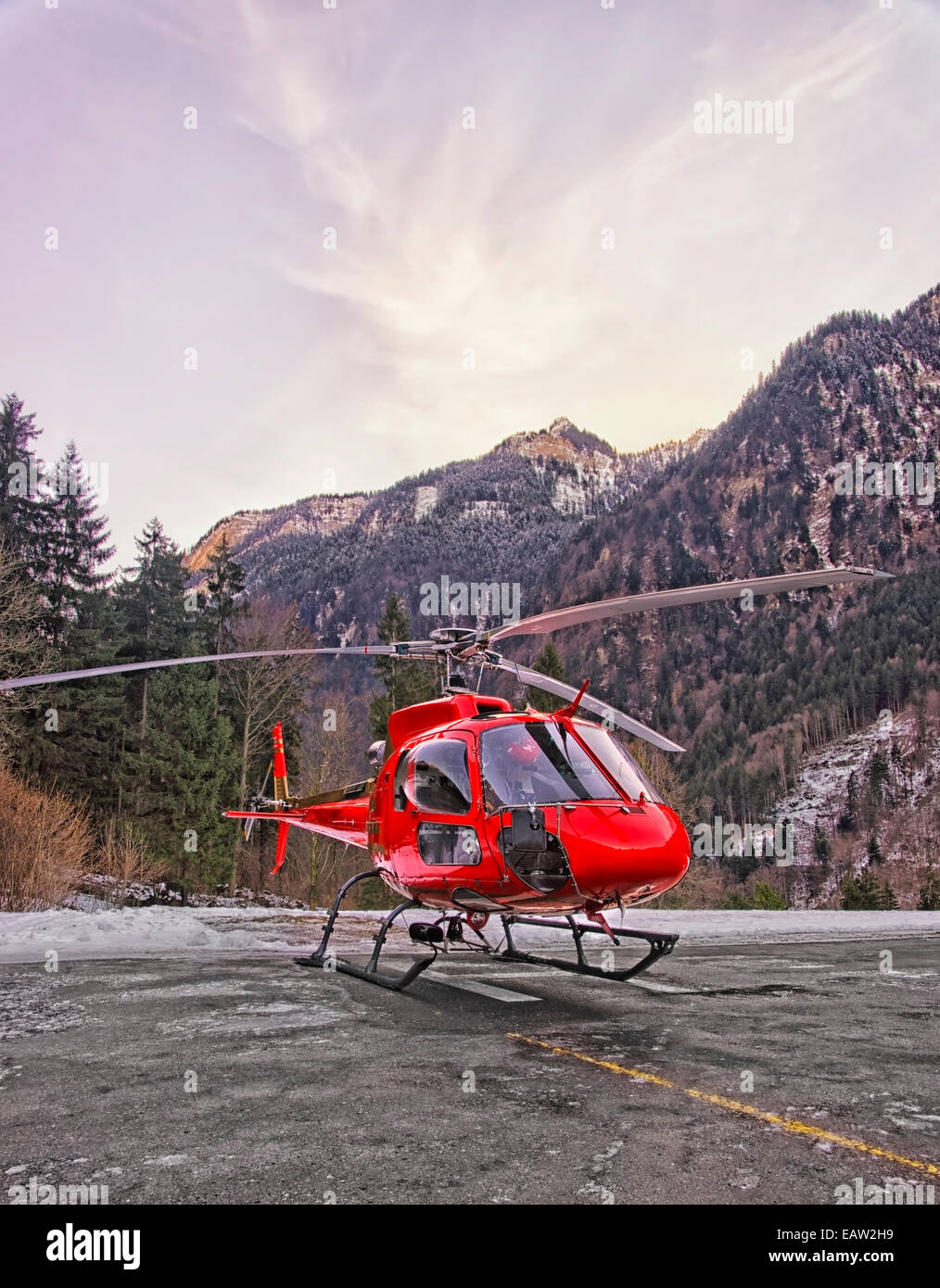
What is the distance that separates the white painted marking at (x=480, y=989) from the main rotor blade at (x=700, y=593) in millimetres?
3839

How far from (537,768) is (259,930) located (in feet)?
29.7

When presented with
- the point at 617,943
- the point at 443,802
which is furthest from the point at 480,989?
the point at 443,802

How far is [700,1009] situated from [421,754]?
12.2 ft

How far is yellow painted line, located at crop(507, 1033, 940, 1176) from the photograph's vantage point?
396 cm

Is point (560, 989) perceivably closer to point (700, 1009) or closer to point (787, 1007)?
point (700, 1009)

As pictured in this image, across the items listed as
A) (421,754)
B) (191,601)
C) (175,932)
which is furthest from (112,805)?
(421,754)

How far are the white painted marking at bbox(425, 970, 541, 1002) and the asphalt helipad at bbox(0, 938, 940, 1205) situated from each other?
68mm

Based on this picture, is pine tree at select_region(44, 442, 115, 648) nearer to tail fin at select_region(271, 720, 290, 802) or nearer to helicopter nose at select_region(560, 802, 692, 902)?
tail fin at select_region(271, 720, 290, 802)

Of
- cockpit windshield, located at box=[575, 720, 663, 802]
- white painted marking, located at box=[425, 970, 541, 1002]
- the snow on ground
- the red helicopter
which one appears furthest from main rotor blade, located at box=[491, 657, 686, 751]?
the snow on ground

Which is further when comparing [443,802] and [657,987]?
[657,987]

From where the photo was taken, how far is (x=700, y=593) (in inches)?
289

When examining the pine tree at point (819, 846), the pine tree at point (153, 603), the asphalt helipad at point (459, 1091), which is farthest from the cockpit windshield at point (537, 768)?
the pine tree at point (819, 846)

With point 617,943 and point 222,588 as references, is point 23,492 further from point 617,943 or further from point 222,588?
point 617,943
